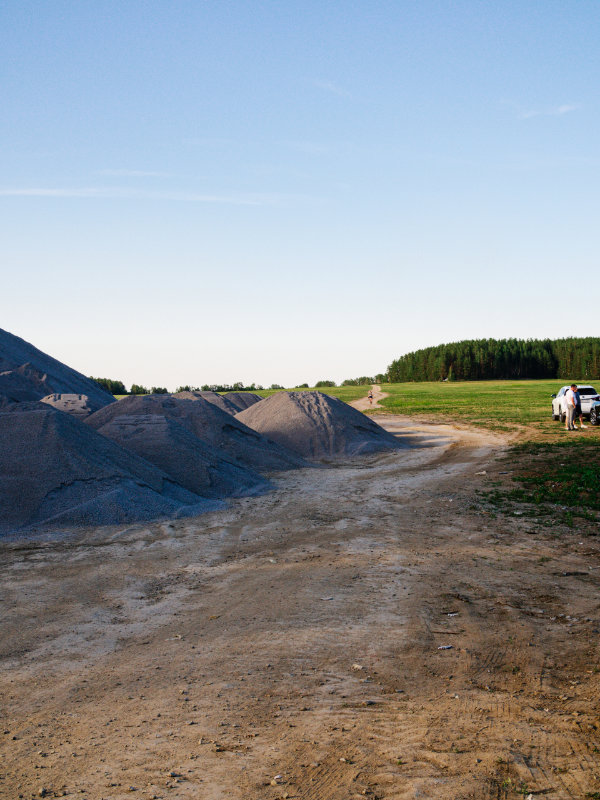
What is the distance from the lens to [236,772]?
180 inches

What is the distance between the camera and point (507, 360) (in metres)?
91.6

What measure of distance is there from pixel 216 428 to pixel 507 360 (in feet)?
254

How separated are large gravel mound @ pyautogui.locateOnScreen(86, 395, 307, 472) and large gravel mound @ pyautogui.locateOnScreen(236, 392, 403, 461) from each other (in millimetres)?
2353

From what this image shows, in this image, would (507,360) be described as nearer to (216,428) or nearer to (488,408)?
(488,408)

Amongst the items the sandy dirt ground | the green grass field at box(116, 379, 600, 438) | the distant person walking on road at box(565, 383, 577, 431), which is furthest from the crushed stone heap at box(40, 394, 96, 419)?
the distant person walking on road at box(565, 383, 577, 431)

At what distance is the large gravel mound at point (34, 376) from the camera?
30.9 m

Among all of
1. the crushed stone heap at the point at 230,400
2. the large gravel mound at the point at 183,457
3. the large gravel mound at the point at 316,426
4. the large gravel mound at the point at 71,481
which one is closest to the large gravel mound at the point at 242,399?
the crushed stone heap at the point at 230,400

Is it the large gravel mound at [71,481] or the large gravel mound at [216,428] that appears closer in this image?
the large gravel mound at [71,481]

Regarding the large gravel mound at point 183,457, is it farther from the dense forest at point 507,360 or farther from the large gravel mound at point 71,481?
the dense forest at point 507,360

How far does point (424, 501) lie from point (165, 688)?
9.92 meters

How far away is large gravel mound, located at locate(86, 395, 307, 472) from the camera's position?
21547 millimetres

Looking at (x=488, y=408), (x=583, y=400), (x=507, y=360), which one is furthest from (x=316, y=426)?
(x=507, y=360)

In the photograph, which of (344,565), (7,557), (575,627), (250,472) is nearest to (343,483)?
(250,472)

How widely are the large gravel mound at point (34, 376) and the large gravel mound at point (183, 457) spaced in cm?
1284
